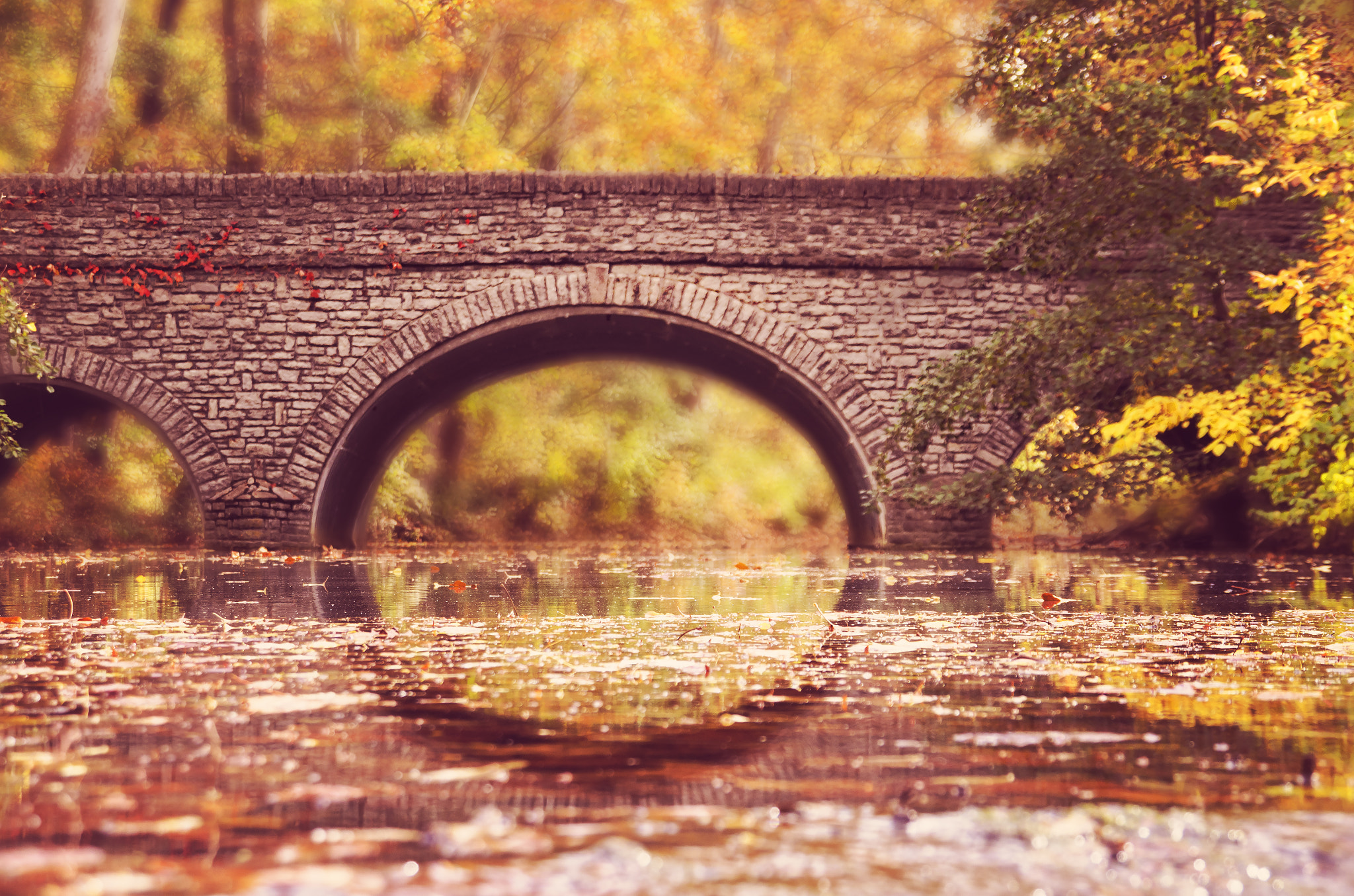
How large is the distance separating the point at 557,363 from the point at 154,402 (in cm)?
488

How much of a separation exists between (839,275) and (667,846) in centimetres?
1188

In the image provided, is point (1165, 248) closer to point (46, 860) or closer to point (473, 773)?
point (473, 773)

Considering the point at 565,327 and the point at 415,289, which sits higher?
the point at 415,289

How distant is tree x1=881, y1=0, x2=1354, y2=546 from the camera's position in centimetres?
939

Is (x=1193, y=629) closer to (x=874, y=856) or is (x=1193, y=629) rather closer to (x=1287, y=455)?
(x=874, y=856)

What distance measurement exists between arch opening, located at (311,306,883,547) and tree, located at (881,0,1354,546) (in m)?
2.59

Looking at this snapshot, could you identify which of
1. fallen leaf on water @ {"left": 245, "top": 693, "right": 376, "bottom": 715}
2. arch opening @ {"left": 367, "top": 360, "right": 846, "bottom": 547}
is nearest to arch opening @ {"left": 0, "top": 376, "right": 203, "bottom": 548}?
arch opening @ {"left": 367, "top": 360, "right": 846, "bottom": 547}

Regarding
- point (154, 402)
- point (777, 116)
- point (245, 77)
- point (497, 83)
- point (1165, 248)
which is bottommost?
point (154, 402)

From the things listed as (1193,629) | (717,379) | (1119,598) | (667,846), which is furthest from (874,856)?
(717,379)

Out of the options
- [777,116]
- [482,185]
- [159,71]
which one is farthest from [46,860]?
[777,116]

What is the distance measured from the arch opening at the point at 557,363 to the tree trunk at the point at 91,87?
6172 mm

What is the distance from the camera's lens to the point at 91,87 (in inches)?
690

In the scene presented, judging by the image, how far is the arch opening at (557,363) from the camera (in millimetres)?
13203

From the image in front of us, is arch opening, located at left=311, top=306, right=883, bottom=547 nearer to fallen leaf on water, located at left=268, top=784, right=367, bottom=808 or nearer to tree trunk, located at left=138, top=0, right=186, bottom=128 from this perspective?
tree trunk, located at left=138, top=0, right=186, bottom=128
